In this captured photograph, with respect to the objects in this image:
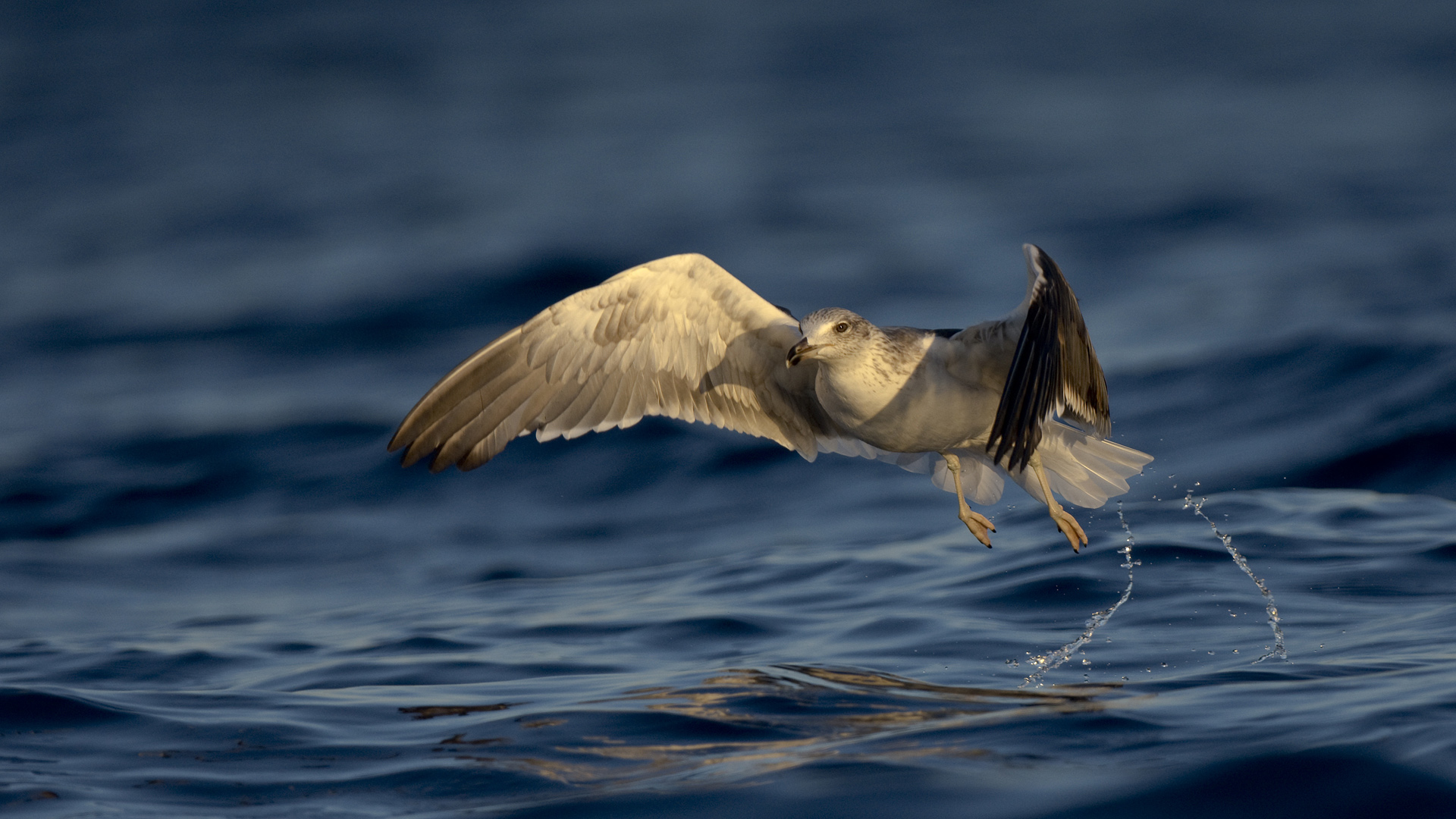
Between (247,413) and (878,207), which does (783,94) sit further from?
(247,413)

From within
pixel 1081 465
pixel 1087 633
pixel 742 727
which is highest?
pixel 1081 465

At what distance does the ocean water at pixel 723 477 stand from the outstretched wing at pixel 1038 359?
128 cm

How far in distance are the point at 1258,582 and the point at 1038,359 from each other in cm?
357

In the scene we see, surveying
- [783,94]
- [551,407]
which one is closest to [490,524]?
[551,407]

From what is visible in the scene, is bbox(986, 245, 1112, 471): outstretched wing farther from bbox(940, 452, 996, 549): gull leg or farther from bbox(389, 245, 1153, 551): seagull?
bbox(940, 452, 996, 549): gull leg

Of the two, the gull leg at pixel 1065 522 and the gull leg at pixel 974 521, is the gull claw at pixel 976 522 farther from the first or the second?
the gull leg at pixel 1065 522

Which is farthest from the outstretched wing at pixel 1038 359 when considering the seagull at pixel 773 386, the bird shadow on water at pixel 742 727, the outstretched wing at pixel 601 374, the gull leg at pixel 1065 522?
the outstretched wing at pixel 601 374

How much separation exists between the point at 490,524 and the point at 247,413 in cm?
442

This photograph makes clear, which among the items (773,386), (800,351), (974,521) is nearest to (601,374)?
(773,386)

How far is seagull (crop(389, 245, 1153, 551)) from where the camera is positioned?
23.1 feet

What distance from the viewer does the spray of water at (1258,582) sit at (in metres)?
7.37

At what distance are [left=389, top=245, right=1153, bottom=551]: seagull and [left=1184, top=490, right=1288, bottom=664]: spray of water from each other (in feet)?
3.69

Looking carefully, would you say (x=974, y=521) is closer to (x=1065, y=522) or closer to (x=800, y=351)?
(x=1065, y=522)

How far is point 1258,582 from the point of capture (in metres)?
8.87
